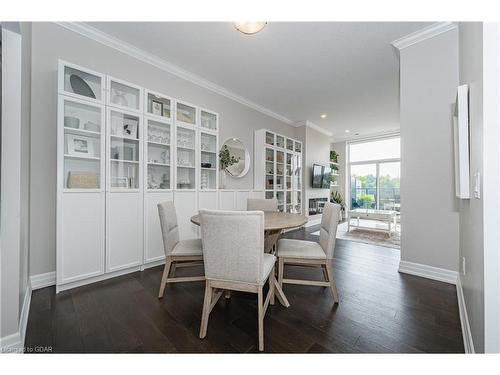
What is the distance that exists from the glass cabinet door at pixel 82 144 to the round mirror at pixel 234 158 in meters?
1.88

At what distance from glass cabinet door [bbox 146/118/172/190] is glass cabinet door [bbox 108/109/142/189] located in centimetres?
17

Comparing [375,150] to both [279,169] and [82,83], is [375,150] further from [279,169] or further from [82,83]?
[82,83]

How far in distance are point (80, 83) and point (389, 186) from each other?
7803 millimetres

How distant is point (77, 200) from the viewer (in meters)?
2.06

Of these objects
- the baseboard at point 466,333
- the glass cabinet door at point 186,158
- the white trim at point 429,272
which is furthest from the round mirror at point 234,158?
the baseboard at point 466,333

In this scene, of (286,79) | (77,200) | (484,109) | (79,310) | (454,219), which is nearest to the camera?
(484,109)

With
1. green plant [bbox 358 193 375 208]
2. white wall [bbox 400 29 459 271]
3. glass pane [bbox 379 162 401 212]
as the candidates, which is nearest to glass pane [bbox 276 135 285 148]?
white wall [bbox 400 29 459 271]

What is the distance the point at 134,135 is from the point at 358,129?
619cm

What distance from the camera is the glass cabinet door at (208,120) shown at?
10.6 feet

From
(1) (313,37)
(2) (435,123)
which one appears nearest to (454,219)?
(2) (435,123)

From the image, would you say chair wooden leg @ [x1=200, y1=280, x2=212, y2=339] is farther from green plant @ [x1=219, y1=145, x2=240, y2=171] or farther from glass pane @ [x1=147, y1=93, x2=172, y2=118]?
green plant @ [x1=219, y1=145, x2=240, y2=171]

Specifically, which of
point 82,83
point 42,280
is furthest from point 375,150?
point 42,280

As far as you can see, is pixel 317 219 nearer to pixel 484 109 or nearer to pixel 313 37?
pixel 313 37

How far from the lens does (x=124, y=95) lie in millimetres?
2500
